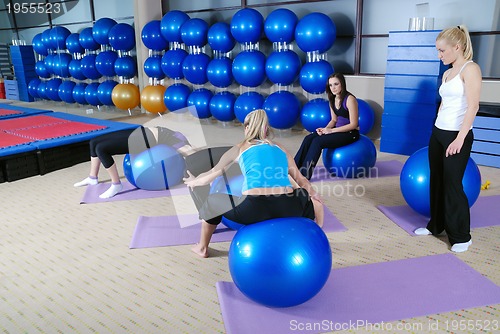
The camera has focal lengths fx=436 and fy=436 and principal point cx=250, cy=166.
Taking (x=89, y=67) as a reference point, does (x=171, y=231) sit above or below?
below

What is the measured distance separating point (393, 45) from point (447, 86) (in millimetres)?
2373

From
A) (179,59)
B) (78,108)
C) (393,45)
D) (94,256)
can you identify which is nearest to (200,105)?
(179,59)

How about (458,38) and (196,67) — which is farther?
(196,67)

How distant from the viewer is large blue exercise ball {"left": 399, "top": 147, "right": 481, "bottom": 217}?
2797mm

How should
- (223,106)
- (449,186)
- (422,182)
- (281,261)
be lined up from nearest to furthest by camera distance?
(281,261) < (449,186) < (422,182) < (223,106)

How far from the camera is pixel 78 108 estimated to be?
6.80 m

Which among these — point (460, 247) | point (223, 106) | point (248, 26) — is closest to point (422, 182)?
point (460, 247)

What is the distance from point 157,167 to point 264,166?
1.78 meters

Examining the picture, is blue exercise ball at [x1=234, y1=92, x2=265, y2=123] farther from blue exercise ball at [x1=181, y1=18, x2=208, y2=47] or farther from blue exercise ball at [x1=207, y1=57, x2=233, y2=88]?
blue exercise ball at [x1=181, y1=18, x2=208, y2=47]

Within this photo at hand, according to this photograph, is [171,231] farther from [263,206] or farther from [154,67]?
[154,67]

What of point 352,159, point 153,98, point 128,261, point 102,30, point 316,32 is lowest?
point 128,261

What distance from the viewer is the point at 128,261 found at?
2.57 metres

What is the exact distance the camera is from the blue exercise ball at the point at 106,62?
22.1 ft

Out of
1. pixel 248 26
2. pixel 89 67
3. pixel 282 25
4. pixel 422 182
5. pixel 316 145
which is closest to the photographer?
pixel 422 182
